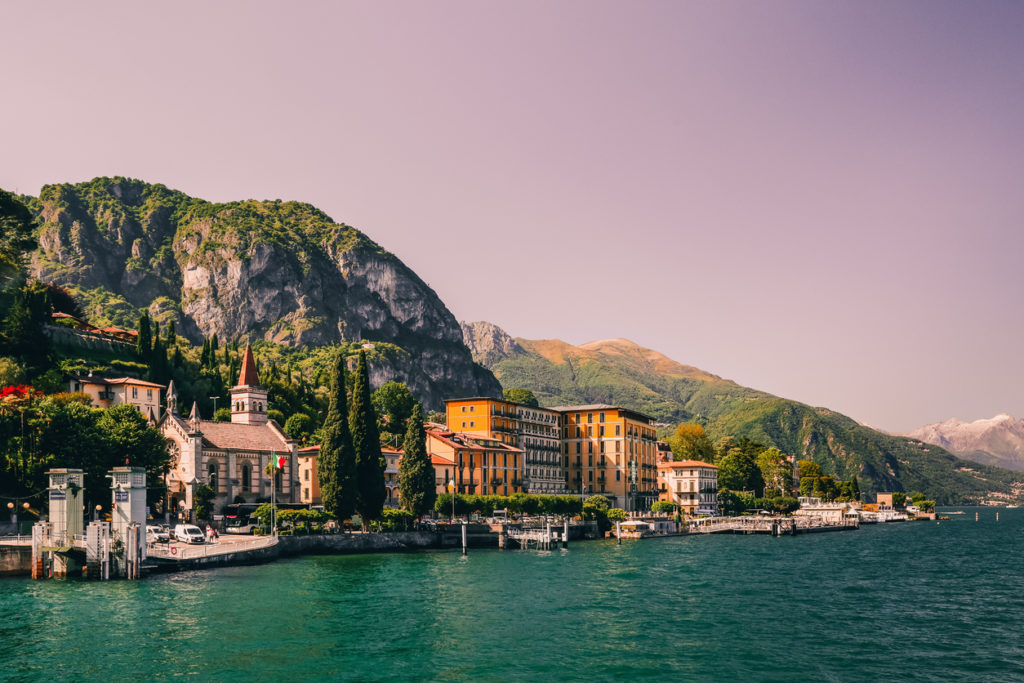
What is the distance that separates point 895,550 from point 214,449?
9348 centimetres

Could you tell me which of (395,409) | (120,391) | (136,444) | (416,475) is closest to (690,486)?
(395,409)

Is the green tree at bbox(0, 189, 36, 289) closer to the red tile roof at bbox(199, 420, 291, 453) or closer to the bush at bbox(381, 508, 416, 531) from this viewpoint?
A: the red tile roof at bbox(199, 420, 291, 453)

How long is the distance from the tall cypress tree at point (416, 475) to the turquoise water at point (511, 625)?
23360 mm

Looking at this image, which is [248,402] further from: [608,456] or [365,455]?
[608,456]

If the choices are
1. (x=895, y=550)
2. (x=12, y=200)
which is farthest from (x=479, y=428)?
(x=12, y=200)

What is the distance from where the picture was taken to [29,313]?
117 meters

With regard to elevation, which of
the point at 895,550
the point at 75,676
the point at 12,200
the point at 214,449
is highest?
the point at 12,200

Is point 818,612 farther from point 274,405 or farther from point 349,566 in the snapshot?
point 274,405

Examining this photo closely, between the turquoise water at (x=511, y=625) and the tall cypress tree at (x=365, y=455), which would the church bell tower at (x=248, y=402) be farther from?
the turquoise water at (x=511, y=625)

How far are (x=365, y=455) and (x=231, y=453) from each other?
60.3 ft

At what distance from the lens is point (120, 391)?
393 ft

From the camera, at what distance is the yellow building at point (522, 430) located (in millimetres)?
162625

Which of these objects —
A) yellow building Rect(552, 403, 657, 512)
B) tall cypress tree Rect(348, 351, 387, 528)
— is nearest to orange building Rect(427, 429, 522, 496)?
yellow building Rect(552, 403, 657, 512)

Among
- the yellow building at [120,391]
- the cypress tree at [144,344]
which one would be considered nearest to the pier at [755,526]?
the yellow building at [120,391]
